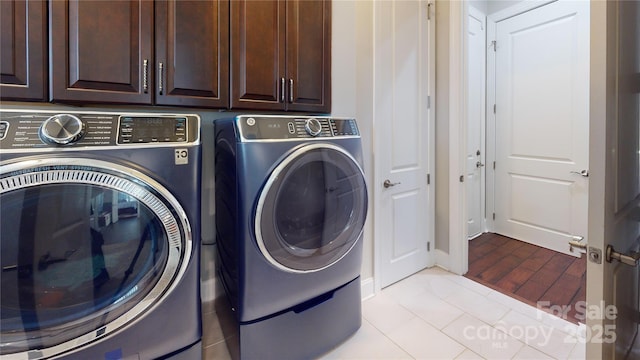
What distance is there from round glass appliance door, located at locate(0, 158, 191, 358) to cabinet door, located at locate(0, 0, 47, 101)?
430 mm

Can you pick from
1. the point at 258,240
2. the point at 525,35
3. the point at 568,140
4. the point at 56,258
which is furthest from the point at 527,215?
the point at 56,258

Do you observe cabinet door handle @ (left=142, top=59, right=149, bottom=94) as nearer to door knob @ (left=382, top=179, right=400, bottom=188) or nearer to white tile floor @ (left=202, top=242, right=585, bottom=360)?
white tile floor @ (left=202, top=242, right=585, bottom=360)

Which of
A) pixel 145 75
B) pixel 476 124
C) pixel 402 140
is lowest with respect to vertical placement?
pixel 402 140

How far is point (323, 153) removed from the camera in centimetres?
133

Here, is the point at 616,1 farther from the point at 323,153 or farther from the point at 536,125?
the point at 536,125

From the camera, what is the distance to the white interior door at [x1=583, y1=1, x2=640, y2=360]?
725 millimetres

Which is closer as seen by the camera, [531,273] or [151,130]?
[151,130]

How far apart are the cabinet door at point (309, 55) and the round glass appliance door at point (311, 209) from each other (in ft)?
1.47

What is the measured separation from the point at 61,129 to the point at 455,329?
79.8 inches

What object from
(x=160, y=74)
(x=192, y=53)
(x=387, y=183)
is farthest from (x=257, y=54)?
(x=387, y=183)

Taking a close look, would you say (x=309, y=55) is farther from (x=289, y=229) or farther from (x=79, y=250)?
(x=79, y=250)

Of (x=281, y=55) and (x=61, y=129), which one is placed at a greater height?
(x=281, y=55)

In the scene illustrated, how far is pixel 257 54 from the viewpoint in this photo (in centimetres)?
144

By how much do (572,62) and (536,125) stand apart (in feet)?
1.99
